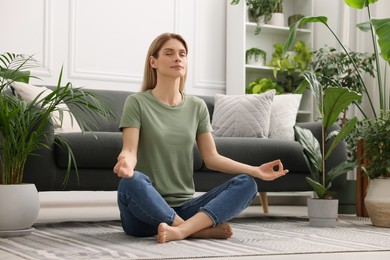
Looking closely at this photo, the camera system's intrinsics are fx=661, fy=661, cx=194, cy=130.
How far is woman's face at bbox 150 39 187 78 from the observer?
8.27ft

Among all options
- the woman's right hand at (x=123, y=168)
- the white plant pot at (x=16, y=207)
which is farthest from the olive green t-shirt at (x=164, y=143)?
the white plant pot at (x=16, y=207)

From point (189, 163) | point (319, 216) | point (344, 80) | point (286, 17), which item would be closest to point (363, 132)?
point (319, 216)

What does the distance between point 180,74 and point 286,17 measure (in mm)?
3525

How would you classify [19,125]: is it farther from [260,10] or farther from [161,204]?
[260,10]

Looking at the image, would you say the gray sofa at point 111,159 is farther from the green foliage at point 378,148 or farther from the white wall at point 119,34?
the white wall at point 119,34

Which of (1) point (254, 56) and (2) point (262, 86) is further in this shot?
(1) point (254, 56)

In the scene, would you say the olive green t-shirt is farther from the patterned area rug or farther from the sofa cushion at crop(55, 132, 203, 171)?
the sofa cushion at crop(55, 132, 203, 171)

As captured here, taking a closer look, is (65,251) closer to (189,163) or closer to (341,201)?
(189,163)

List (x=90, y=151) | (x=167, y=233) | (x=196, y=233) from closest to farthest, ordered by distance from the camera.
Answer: (x=167, y=233), (x=196, y=233), (x=90, y=151)

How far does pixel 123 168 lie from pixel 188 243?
0.39 metres

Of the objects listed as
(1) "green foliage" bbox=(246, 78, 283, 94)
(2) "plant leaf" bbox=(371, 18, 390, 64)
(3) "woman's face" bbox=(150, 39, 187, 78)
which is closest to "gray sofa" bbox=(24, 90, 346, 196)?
(3) "woman's face" bbox=(150, 39, 187, 78)

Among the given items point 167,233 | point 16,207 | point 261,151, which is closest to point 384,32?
point 261,151

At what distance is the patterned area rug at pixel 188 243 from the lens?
207 cm

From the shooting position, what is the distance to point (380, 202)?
3.25 m
